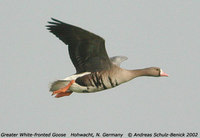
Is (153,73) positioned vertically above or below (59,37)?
below

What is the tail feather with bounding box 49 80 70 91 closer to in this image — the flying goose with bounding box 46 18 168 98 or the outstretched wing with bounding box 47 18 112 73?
the flying goose with bounding box 46 18 168 98

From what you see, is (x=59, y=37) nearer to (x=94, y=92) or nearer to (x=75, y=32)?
(x=75, y=32)

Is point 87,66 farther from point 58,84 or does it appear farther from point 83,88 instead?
point 58,84

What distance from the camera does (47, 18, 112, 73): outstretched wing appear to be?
32.0 feet

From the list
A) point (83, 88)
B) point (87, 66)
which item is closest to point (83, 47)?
point (87, 66)

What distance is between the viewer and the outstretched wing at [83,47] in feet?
32.0

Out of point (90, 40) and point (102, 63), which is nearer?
point (90, 40)

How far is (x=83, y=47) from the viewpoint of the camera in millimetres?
10133

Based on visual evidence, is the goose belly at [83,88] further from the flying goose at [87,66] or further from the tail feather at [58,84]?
the tail feather at [58,84]

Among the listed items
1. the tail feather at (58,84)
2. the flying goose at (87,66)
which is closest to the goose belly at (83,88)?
the flying goose at (87,66)

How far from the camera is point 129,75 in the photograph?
1084 centimetres

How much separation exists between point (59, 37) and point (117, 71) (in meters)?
1.89

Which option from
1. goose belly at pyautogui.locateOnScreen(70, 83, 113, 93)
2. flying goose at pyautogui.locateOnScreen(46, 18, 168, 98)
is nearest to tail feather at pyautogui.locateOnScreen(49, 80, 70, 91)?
flying goose at pyautogui.locateOnScreen(46, 18, 168, 98)

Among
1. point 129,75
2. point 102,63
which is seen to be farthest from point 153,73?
point 102,63
